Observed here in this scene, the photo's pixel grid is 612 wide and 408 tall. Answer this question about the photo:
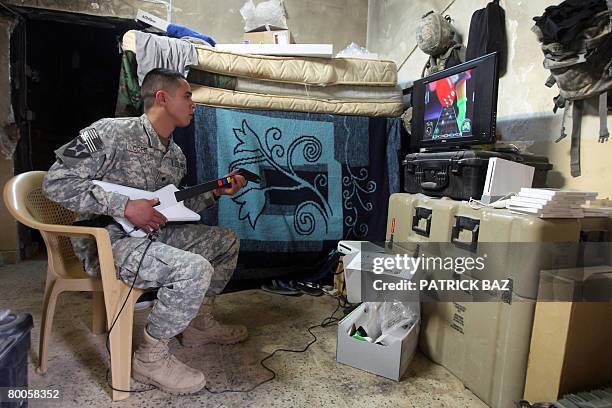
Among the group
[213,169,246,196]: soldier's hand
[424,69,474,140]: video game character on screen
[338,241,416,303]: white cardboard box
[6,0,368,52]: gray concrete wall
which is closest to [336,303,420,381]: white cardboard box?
[338,241,416,303]: white cardboard box

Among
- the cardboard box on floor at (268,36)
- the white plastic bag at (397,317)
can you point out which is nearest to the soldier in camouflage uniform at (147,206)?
the white plastic bag at (397,317)

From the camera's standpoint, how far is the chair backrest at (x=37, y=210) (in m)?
1.20

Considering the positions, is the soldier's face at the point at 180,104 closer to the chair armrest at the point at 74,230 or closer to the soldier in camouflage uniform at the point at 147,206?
the soldier in camouflage uniform at the point at 147,206

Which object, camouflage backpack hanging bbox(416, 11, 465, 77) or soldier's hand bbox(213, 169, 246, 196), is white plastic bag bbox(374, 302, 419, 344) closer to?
soldier's hand bbox(213, 169, 246, 196)

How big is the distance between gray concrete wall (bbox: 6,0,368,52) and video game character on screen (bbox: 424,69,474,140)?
1.67 metres

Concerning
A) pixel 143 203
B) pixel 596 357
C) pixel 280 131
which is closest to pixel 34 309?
pixel 143 203

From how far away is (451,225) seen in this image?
4.62ft

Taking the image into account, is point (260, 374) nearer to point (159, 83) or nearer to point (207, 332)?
point (207, 332)

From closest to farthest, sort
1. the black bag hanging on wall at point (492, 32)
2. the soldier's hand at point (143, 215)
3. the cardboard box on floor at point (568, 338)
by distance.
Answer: the cardboard box on floor at point (568, 338) → the soldier's hand at point (143, 215) → the black bag hanging on wall at point (492, 32)

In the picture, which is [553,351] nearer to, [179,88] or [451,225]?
[451,225]

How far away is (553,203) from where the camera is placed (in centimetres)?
108

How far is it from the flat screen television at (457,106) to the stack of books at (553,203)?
42cm

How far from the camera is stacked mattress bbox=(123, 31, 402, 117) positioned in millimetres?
2062

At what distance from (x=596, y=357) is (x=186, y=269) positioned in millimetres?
1333
